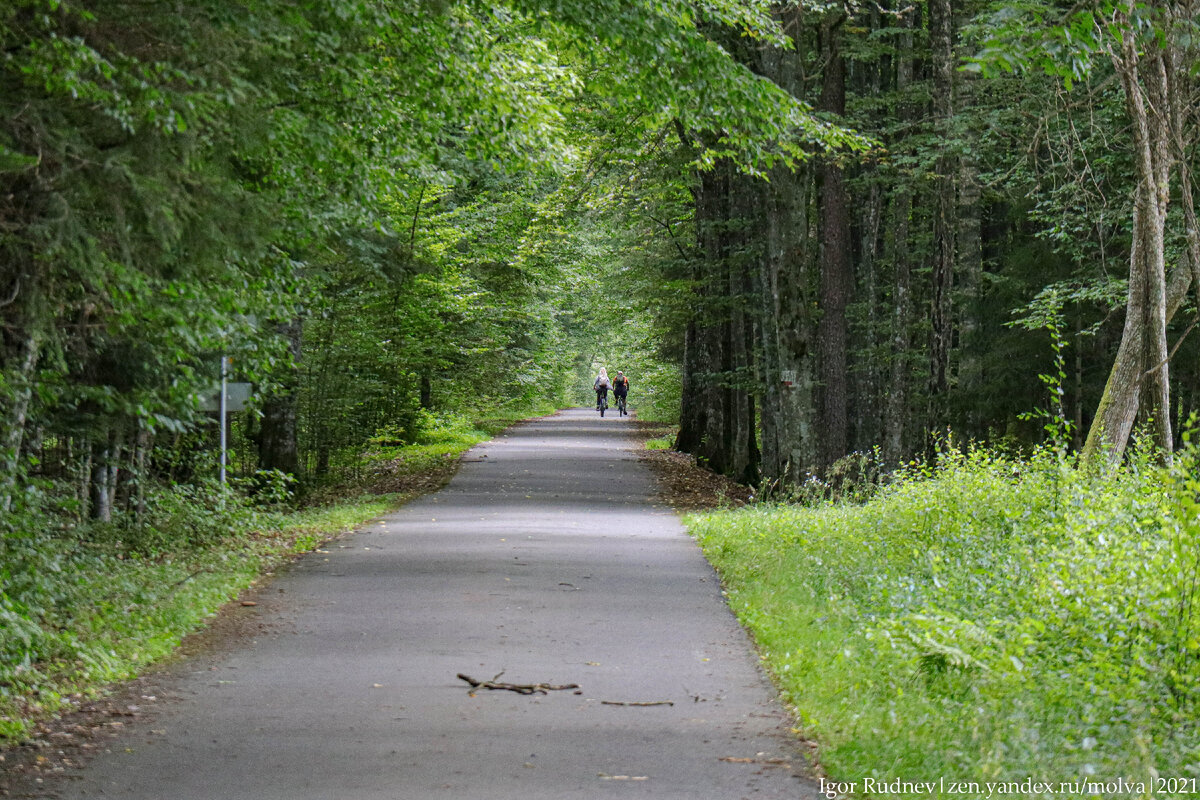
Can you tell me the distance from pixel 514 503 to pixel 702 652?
1112 centimetres

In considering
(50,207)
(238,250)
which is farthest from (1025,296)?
(50,207)

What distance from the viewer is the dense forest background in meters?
7.96

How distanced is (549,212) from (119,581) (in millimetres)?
16673

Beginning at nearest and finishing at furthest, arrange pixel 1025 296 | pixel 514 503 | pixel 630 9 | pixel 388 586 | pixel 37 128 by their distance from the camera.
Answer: pixel 37 128
pixel 388 586
pixel 630 9
pixel 514 503
pixel 1025 296

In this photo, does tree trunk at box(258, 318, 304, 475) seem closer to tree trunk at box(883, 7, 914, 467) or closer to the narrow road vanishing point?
the narrow road vanishing point

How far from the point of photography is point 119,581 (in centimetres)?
1002

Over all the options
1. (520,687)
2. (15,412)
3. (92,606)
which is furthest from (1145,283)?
(15,412)

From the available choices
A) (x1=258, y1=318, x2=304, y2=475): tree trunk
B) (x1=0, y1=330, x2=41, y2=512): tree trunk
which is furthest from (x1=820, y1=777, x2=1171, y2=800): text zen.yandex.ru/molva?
(x1=258, y1=318, x2=304, y2=475): tree trunk

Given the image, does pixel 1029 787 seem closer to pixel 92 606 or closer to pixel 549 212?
pixel 92 606

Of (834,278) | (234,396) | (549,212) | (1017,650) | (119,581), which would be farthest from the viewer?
(549,212)

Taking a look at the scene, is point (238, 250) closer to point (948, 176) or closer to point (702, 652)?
point (702, 652)

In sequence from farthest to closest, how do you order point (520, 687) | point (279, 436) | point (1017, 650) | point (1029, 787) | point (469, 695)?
point (279, 436), point (520, 687), point (469, 695), point (1017, 650), point (1029, 787)

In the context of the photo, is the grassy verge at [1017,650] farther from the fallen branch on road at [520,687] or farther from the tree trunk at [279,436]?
the tree trunk at [279,436]

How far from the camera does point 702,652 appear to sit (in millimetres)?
8625
